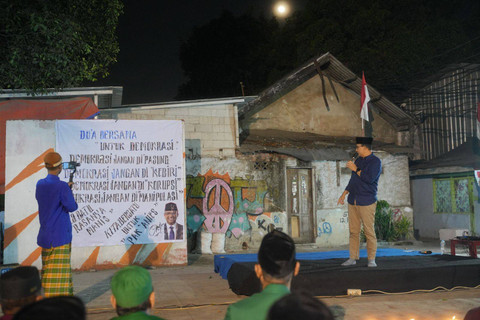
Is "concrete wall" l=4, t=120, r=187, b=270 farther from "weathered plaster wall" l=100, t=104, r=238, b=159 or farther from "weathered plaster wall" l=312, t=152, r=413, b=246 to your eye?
"weathered plaster wall" l=312, t=152, r=413, b=246

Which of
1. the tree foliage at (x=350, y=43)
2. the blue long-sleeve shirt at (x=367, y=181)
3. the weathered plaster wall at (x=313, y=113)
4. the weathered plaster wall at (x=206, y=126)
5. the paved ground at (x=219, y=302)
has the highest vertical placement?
the tree foliage at (x=350, y=43)

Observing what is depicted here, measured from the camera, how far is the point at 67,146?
9492mm

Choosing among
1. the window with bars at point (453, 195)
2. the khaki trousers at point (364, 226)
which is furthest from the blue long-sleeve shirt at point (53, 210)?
the window with bars at point (453, 195)

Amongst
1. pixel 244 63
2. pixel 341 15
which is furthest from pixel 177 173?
pixel 244 63

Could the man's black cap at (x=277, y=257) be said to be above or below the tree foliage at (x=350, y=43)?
below

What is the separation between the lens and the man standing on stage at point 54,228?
529 cm

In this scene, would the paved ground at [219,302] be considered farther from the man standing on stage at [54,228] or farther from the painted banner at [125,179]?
the painted banner at [125,179]

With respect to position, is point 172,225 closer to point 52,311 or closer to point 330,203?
point 330,203

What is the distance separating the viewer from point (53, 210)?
5.39 m

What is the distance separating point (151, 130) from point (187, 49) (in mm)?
25591

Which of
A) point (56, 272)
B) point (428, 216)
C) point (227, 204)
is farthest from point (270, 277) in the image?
point (428, 216)

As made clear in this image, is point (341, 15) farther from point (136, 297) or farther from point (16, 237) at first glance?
point (136, 297)

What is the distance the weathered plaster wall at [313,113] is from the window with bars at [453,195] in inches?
113

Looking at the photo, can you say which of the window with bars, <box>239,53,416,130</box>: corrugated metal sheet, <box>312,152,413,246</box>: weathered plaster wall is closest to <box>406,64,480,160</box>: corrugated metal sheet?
the window with bars
